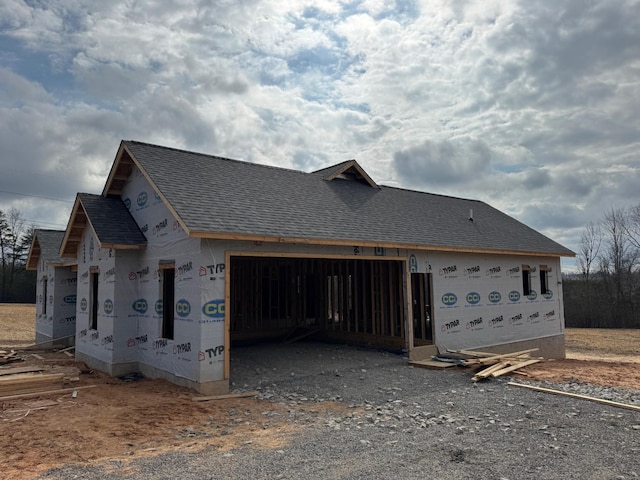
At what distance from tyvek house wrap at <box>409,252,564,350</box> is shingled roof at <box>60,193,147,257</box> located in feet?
24.2

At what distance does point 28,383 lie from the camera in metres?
9.27

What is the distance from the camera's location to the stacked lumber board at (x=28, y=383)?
905 cm

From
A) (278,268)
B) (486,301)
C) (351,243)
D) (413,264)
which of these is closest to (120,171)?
(351,243)

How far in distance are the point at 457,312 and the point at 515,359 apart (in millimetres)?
2290

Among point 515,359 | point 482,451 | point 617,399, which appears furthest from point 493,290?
point 482,451

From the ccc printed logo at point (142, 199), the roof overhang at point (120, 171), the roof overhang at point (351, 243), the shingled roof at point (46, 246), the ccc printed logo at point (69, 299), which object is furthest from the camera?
the shingled roof at point (46, 246)

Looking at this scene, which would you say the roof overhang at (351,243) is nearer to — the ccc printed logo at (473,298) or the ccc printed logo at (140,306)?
the ccc printed logo at (473,298)

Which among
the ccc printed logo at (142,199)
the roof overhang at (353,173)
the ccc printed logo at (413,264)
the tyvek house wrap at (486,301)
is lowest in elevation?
the tyvek house wrap at (486,301)

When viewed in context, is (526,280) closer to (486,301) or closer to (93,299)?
(486,301)

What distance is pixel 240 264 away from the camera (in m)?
17.0

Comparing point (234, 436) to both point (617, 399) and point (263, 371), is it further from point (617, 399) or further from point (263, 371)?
point (617, 399)

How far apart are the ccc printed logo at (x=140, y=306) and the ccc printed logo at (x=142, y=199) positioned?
2412mm

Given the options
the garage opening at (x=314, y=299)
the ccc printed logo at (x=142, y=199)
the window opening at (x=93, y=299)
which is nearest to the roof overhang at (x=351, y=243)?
the garage opening at (x=314, y=299)

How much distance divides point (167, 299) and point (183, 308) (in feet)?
4.87
